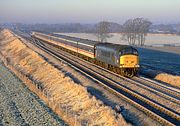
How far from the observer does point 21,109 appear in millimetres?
→ 24406

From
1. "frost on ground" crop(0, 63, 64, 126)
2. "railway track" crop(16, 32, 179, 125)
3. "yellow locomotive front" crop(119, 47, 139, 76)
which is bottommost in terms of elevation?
"frost on ground" crop(0, 63, 64, 126)

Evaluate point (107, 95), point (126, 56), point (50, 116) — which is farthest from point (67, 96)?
point (126, 56)

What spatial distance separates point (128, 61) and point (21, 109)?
1267cm

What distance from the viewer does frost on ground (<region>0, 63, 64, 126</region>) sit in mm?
21148

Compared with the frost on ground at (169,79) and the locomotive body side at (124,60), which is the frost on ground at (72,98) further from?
the frost on ground at (169,79)

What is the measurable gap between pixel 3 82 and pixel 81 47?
625 inches

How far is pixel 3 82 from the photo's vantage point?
36125 millimetres

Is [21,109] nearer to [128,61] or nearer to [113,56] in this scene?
[128,61]

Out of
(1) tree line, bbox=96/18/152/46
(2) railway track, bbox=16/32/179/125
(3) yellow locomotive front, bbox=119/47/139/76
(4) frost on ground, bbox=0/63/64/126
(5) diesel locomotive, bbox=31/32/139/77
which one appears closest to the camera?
(2) railway track, bbox=16/32/179/125

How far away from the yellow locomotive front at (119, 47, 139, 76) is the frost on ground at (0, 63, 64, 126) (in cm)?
920

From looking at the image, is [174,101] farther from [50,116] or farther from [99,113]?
[50,116]

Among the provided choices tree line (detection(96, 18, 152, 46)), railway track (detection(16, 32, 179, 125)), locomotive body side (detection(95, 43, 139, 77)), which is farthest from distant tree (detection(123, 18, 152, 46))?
railway track (detection(16, 32, 179, 125))

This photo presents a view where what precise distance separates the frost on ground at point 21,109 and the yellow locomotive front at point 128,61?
9.20 m

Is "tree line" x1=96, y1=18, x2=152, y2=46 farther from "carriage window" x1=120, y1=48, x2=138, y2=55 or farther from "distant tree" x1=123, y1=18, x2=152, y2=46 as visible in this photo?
"carriage window" x1=120, y1=48, x2=138, y2=55
